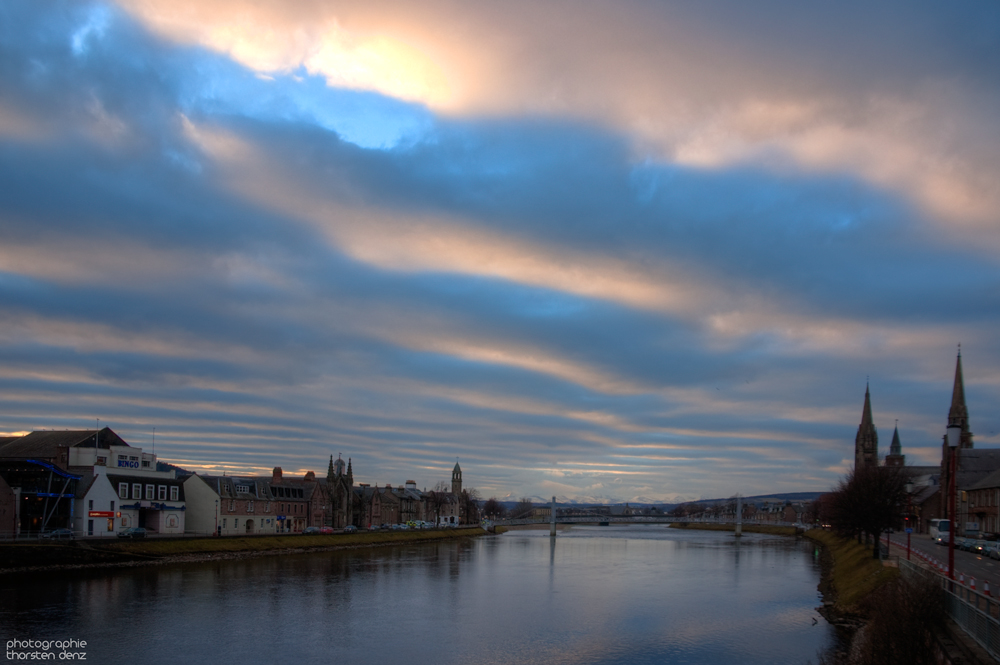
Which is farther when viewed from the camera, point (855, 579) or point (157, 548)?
point (157, 548)

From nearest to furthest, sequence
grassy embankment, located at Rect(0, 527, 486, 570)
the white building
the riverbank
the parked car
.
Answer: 1. the riverbank
2. grassy embankment, located at Rect(0, 527, 486, 570)
3. the parked car
4. the white building

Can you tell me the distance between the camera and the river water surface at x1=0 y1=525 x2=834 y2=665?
131 feet

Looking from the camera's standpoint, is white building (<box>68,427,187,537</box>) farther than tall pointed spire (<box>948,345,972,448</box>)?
No

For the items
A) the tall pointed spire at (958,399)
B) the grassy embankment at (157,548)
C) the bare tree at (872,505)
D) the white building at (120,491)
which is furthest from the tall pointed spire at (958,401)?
the white building at (120,491)

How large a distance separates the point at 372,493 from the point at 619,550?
52.1 meters

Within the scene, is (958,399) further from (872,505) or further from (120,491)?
(120,491)

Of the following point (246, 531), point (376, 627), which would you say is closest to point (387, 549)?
point (246, 531)

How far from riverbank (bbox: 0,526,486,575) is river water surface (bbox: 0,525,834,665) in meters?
3.82

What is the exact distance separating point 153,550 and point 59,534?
8508 millimetres

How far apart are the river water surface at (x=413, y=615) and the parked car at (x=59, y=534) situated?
35.3 ft

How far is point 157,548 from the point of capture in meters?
78.6

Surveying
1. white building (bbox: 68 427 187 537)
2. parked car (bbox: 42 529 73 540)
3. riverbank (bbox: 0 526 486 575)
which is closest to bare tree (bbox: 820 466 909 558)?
riverbank (bbox: 0 526 486 575)

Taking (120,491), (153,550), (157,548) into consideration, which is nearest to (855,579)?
(153,550)

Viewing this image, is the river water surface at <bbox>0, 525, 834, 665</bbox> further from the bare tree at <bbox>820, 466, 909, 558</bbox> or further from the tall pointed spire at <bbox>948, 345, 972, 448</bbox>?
the tall pointed spire at <bbox>948, 345, 972, 448</bbox>
